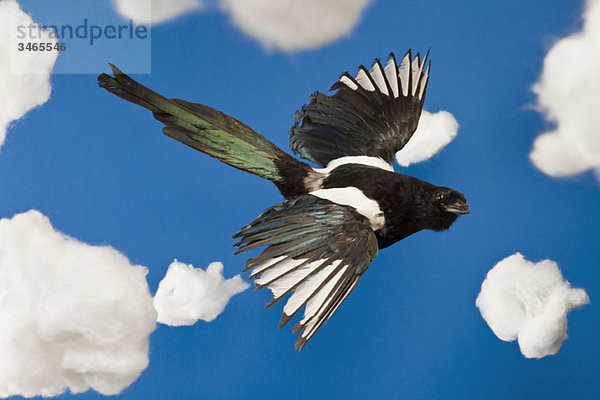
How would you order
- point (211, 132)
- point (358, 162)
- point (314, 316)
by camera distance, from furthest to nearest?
1. point (358, 162)
2. point (211, 132)
3. point (314, 316)

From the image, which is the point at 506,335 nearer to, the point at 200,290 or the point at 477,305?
the point at 477,305

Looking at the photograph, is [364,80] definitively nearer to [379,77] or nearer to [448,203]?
[379,77]

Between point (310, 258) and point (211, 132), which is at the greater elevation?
point (211, 132)

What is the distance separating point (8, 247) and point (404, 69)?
75 cm

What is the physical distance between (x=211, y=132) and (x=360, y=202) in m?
0.20

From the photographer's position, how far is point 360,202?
77 cm

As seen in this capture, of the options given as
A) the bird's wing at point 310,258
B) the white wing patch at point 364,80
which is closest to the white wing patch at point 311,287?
the bird's wing at point 310,258

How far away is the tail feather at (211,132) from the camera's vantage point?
0.70m

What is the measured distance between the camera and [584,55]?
43.8 inches

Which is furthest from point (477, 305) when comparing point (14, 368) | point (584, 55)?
point (14, 368)

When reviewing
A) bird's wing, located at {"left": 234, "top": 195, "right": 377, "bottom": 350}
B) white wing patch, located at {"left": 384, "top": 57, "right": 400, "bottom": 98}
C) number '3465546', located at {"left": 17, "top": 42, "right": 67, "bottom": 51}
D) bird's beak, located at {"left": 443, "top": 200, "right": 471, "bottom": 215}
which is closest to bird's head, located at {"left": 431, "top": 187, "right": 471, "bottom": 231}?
bird's beak, located at {"left": 443, "top": 200, "right": 471, "bottom": 215}

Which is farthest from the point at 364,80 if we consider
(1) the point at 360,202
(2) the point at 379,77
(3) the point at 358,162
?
(1) the point at 360,202

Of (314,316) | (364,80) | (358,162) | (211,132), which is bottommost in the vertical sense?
(314,316)

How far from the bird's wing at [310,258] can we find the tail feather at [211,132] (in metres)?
0.10
